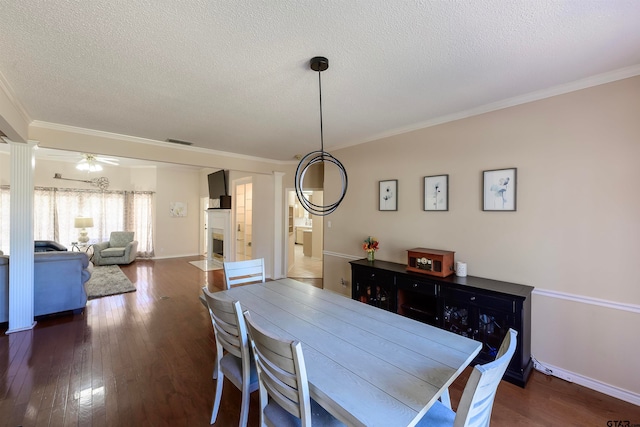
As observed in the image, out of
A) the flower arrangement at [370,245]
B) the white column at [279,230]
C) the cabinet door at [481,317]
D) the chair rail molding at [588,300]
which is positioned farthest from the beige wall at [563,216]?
the white column at [279,230]

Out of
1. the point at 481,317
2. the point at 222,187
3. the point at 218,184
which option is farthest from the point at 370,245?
the point at 218,184

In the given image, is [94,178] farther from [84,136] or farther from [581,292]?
[581,292]

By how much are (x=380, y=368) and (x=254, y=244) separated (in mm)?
4998

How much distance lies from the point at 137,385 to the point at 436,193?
344 cm

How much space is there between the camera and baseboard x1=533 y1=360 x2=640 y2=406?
205cm

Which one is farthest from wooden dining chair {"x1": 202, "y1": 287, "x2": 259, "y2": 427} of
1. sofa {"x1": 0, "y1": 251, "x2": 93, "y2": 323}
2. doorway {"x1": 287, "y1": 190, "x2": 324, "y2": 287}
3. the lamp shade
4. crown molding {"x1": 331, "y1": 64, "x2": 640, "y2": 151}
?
the lamp shade

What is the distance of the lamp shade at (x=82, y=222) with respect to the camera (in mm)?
6539

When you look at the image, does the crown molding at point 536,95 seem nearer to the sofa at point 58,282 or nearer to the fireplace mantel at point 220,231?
the sofa at point 58,282

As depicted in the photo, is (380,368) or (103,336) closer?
(380,368)

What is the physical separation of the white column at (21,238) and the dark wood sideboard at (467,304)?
4.05 m

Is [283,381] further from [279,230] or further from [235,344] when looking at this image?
[279,230]

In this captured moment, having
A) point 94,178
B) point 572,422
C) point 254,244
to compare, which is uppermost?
point 94,178

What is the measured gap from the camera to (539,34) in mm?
1647

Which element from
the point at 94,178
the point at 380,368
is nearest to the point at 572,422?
the point at 380,368
